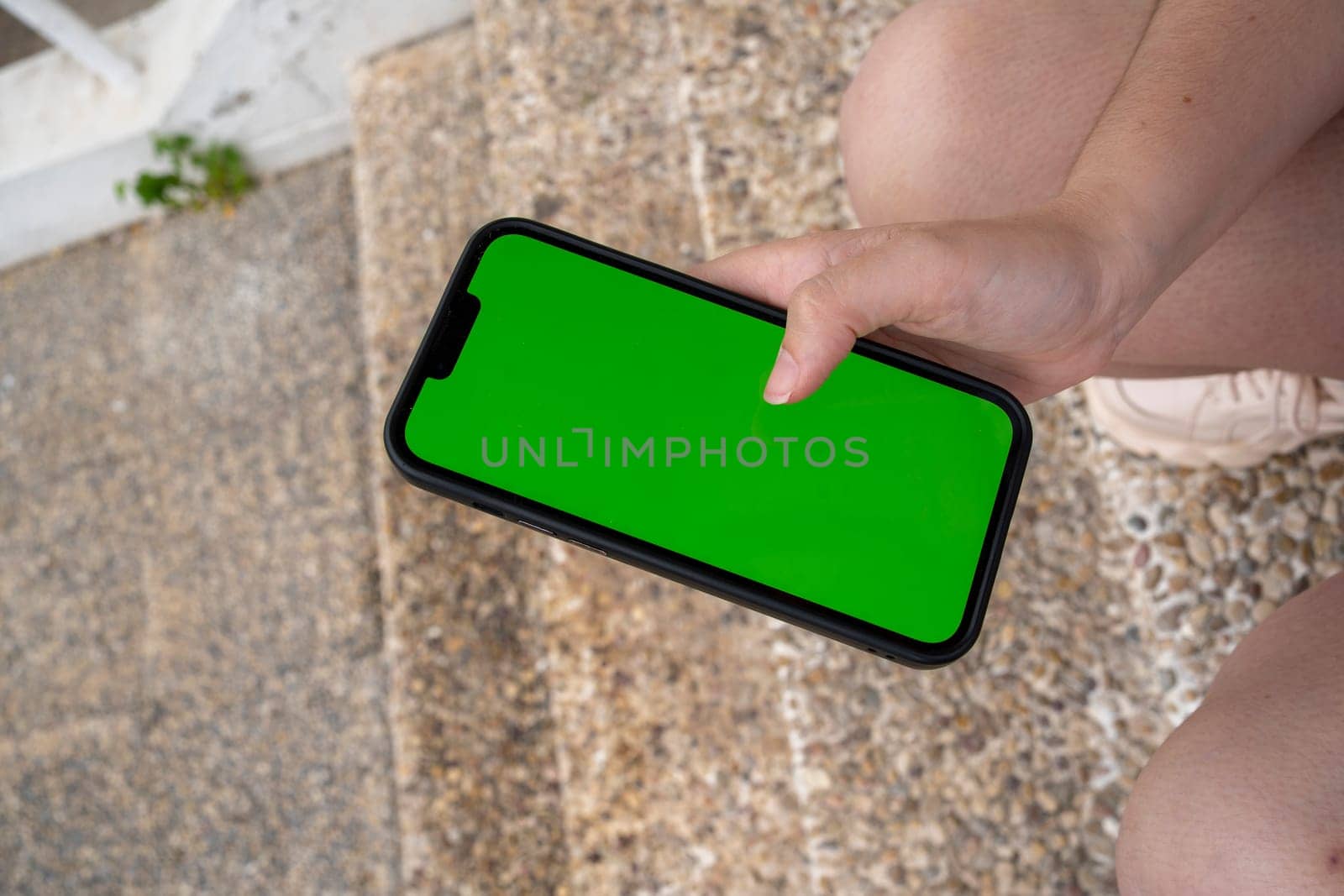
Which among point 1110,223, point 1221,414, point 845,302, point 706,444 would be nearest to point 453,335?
point 706,444

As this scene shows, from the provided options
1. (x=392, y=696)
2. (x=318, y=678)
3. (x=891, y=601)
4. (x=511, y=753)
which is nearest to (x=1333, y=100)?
(x=891, y=601)

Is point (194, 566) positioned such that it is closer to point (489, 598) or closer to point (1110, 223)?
point (489, 598)

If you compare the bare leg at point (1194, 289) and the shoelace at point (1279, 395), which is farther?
the shoelace at point (1279, 395)

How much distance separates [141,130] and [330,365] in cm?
59

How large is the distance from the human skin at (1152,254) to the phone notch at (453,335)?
8.2 inches

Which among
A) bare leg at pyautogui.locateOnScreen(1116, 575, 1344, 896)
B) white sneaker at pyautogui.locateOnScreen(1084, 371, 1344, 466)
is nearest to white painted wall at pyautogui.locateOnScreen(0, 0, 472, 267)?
white sneaker at pyautogui.locateOnScreen(1084, 371, 1344, 466)

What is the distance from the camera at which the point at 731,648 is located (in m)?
1.18

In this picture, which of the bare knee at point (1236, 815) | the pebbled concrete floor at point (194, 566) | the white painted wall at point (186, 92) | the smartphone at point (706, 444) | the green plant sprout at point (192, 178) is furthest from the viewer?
the green plant sprout at point (192, 178)

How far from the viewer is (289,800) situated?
62.0 inches

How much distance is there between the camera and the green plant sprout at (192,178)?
1.84m

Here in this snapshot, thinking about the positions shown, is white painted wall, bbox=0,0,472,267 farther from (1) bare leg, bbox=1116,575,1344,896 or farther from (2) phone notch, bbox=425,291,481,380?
(1) bare leg, bbox=1116,575,1344,896

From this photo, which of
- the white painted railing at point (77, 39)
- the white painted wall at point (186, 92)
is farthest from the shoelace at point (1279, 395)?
the white painted railing at point (77, 39)

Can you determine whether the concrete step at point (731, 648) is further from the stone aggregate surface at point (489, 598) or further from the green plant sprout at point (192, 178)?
the green plant sprout at point (192, 178)

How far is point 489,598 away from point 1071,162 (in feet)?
3.17
